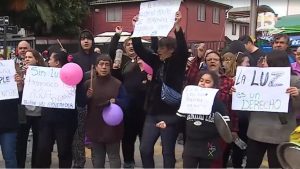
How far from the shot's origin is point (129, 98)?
5918mm

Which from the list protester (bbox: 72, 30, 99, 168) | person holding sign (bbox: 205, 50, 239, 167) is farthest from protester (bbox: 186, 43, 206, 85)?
protester (bbox: 72, 30, 99, 168)

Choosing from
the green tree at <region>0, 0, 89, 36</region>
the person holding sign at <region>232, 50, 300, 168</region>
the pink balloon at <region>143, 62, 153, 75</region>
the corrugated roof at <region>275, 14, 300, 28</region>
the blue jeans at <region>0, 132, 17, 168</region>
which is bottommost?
the blue jeans at <region>0, 132, 17, 168</region>

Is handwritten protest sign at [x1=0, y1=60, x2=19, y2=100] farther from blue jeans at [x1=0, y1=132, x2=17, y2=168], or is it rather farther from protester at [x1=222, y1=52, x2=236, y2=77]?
protester at [x1=222, y1=52, x2=236, y2=77]

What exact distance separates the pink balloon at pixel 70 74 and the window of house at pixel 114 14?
29.8 metres

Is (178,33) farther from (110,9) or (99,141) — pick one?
(110,9)

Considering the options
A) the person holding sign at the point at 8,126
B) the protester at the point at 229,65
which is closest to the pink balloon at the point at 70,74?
the person holding sign at the point at 8,126

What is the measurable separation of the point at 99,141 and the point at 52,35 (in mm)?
26006

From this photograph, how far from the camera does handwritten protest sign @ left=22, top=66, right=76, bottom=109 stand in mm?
5113

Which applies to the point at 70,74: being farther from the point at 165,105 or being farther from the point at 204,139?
the point at 204,139

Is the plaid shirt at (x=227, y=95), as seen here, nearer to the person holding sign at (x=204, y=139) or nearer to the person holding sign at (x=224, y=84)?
the person holding sign at (x=224, y=84)

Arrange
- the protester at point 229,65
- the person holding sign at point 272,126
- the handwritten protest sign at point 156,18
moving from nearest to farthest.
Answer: the person holding sign at point 272,126 → the handwritten protest sign at point 156,18 → the protester at point 229,65

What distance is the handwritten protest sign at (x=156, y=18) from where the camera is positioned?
486 centimetres

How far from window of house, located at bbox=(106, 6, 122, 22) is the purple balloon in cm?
2981

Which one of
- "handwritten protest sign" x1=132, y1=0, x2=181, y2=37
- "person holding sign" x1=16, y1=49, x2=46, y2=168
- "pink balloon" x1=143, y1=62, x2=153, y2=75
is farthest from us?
"pink balloon" x1=143, y1=62, x2=153, y2=75
